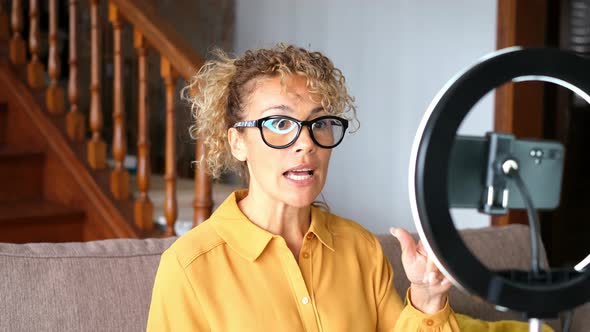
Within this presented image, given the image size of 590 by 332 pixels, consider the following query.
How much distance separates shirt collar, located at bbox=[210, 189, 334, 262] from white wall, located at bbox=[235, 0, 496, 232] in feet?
7.31

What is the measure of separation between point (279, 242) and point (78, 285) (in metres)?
0.44

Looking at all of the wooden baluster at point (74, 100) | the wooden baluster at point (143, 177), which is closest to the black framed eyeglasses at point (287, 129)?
the wooden baluster at point (143, 177)

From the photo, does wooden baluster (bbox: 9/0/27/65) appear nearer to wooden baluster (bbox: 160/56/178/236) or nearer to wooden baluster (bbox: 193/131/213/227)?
wooden baluster (bbox: 160/56/178/236)

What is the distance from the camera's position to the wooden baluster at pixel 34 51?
3.39 meters

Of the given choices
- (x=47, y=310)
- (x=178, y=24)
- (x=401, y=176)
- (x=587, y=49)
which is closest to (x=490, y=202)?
(x=47, y=310)

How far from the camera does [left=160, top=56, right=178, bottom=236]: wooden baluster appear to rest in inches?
104

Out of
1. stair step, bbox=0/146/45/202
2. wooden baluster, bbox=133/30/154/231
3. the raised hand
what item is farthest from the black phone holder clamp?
stair step, bbox=0/146/45/202

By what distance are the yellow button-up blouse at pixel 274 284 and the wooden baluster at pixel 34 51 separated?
2.17 meters

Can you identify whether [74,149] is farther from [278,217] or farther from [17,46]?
[278,217]

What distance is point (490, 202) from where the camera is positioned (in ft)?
2.30

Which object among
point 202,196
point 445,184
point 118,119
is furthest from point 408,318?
point 118,119

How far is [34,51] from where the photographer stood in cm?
343

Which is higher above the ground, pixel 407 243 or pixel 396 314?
pixel 407 243

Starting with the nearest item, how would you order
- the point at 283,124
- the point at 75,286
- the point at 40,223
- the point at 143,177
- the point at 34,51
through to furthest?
the point at 283,124 → the point at 75,286 → the point at 143,177 → the point at 40,223 → the point at 34,51
